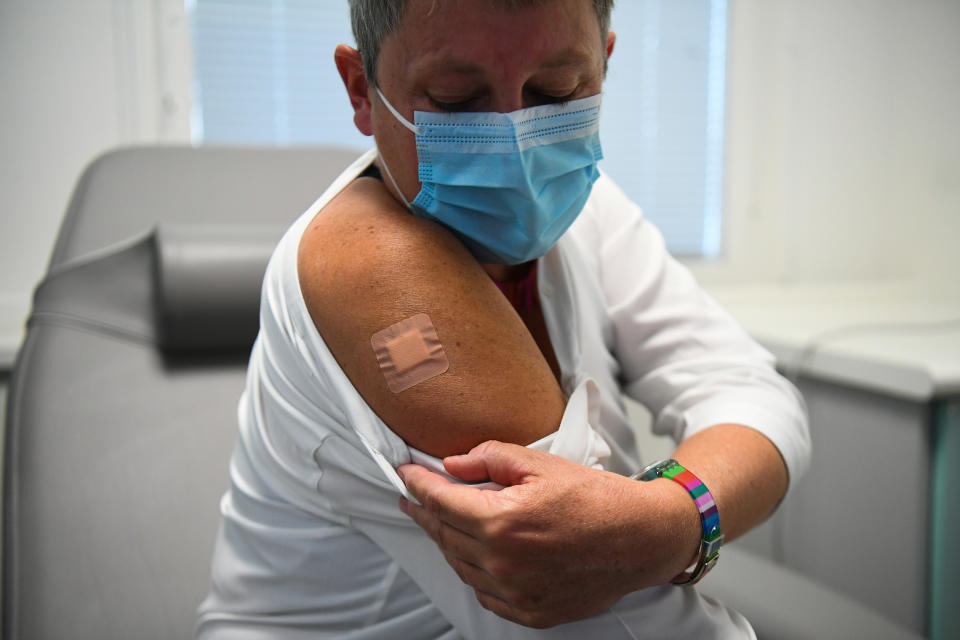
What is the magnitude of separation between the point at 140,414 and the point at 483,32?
91 centimetres

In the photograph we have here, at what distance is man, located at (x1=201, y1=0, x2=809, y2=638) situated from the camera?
57cm

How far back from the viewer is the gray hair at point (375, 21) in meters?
0.61

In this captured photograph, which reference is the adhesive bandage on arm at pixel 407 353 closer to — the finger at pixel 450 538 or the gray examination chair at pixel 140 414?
the finger at pixel 450 538

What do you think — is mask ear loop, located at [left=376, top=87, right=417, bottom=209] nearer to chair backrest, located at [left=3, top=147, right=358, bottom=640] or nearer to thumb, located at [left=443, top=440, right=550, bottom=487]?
thumb, located at [left=443, top=440, right=550, bottom=487]

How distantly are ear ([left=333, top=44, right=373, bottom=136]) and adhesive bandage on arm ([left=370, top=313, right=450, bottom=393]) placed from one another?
9.7 inches

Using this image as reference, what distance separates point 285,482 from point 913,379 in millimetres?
1198

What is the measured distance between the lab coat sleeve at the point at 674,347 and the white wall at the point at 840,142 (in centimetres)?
148

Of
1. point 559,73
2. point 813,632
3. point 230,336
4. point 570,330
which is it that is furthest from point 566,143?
point 230,336

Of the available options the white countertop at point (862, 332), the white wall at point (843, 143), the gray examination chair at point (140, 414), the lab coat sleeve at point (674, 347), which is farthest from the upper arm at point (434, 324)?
the white wall at point (843, 143)

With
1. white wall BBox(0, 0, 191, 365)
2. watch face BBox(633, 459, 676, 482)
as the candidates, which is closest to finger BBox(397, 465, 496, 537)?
watch face BBox(633, 459, 676, 482)

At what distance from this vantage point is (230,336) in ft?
4.05

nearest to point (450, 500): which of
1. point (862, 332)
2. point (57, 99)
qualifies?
point (862, 332)

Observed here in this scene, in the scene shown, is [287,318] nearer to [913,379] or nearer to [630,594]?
[630,594]

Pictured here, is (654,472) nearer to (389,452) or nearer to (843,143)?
(389,452)
